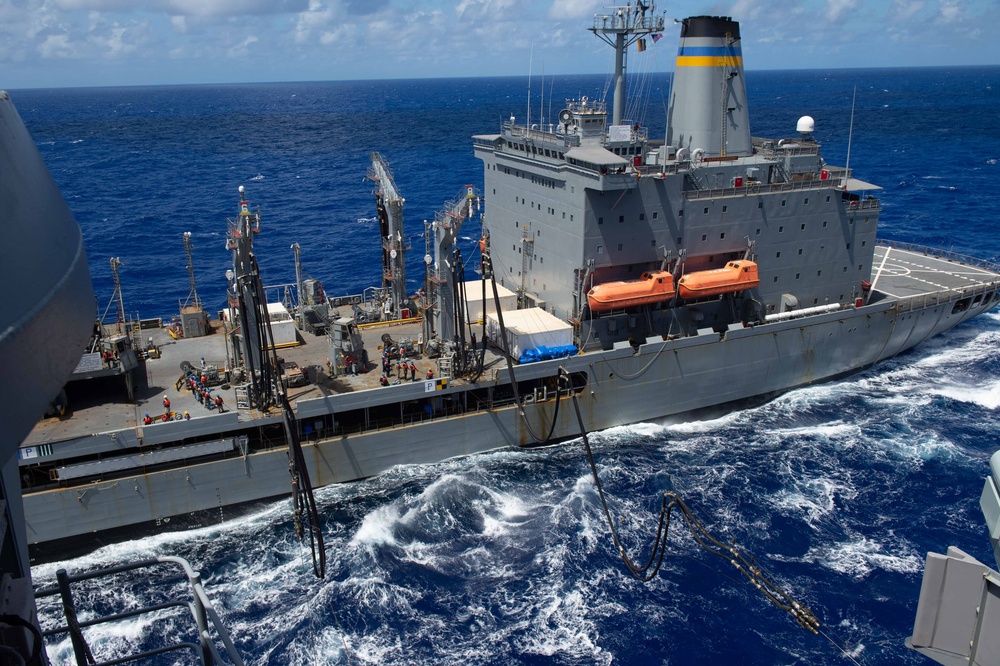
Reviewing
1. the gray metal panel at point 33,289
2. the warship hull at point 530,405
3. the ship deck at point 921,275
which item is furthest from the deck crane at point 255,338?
the ship deck at point 921,275

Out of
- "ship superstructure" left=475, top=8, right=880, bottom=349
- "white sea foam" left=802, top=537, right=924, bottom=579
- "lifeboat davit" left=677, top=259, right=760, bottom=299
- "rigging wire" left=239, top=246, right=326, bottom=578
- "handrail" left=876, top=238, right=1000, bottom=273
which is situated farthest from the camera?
"handrail" left=876, top=238, right=1000, bottom=273

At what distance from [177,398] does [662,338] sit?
18130 millimetres

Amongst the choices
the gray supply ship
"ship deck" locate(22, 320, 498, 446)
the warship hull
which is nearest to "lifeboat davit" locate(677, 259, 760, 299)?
the gray supply ship

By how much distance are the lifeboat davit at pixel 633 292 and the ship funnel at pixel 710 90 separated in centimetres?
736

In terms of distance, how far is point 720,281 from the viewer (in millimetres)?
30047

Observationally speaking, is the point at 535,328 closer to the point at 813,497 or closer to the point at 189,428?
the point at 813,497

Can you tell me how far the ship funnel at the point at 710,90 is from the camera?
1267 inches

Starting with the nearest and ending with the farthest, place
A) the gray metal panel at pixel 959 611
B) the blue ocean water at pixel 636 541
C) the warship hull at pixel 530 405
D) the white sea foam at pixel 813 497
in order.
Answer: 1. the gray metal panel at pixel 959 611
2. the blue ocean water at pixel 636 541
3. the warship hull at pixel 530 405
4. the white sea foam at pixel 813 497

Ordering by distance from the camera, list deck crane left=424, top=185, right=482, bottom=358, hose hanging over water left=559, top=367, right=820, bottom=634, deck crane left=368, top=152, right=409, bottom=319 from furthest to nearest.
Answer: deck crane left=368, top=152, right=409, bottom=319 < deck crane left=424, top=185, right=482, bottom=358 < hose hanging over water left=559, top=367, right=820, bottom=634

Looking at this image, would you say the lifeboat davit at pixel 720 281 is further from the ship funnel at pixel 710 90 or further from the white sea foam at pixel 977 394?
the white sea foam at pixel 977 394

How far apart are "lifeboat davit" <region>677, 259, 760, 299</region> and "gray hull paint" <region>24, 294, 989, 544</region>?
Answer: 1786 mm

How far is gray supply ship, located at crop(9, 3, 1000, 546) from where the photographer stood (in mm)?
23188

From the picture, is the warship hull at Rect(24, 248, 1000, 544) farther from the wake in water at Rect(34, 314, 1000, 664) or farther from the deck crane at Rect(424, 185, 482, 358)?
the deck crane at Rect(424, 185, 482, 358)

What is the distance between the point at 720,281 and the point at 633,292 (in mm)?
3971
